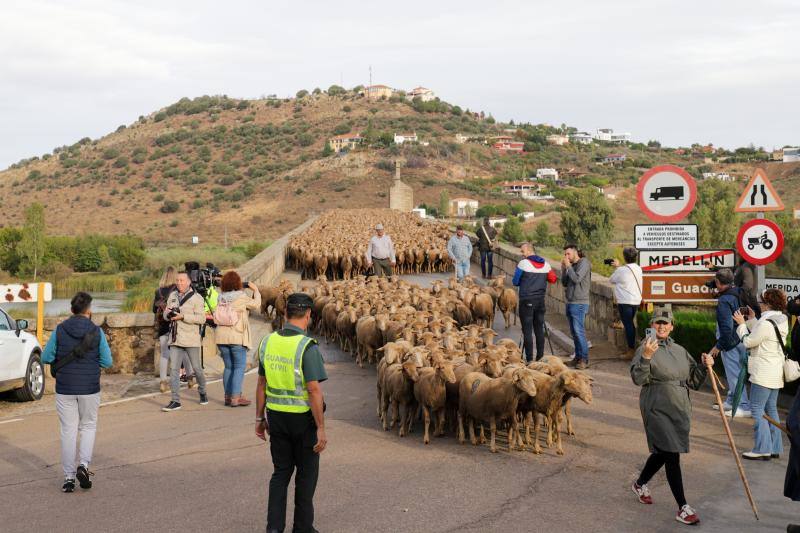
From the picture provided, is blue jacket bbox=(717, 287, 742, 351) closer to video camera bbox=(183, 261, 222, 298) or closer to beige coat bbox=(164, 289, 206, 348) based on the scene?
beige coat bbox=(164, 289, 206, 348)

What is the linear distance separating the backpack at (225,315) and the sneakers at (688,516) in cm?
640

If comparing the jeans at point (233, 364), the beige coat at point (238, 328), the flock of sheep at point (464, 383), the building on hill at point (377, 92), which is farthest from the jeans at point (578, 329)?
the building on hill at point (377, 92)

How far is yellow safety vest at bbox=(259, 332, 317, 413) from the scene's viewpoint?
19.1ft

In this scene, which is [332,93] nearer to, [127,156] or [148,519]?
Answer: [127,156]

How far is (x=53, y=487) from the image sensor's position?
298 inches

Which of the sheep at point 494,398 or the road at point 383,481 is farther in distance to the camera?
the sheep at point 494,398

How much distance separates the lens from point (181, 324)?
11031 mm

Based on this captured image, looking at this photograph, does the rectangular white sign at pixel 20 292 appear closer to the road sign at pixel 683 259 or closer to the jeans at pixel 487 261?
the road sign at pixel 683 259

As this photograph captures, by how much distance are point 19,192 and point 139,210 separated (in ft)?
89.0

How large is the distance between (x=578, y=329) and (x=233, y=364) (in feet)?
16.6

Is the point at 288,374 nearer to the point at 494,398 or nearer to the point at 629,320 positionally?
the point at 494,398

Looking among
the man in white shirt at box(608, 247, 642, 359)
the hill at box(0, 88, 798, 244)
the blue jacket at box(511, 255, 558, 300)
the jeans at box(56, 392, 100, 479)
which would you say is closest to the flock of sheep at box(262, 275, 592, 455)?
the blue jacket at box(511, 255, 558, 300)

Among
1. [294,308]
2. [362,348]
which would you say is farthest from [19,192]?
[294,308]

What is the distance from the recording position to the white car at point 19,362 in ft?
37.2
